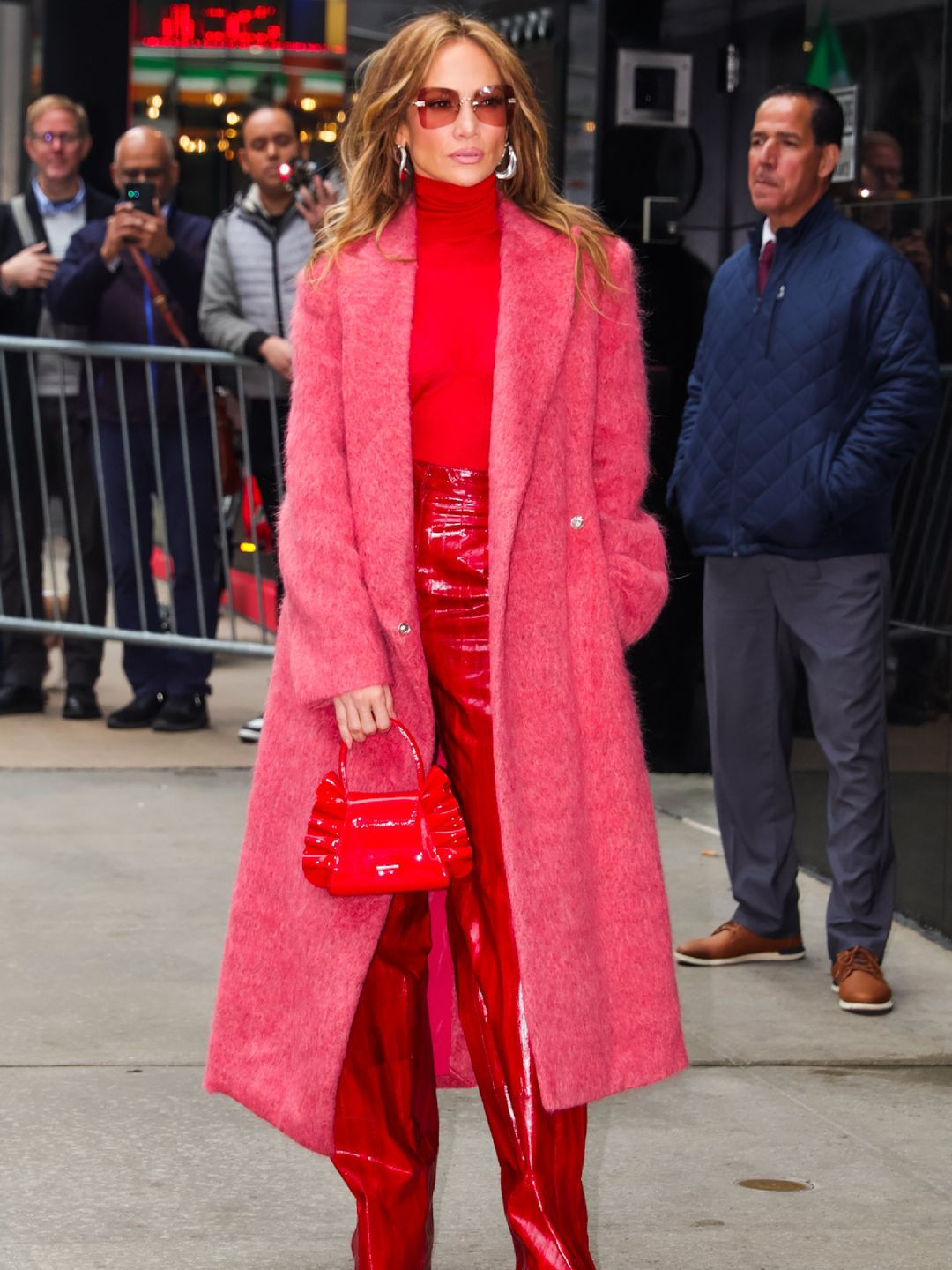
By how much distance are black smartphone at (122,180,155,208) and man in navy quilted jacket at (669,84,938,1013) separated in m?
3.56

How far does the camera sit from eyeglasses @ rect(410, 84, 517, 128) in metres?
3.21

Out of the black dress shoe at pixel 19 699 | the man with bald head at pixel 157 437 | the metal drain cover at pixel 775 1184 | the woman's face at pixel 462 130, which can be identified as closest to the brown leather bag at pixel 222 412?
the man with bald head at pixel 157 437

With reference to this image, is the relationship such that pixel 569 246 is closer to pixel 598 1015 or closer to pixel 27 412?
pixel 598 1015

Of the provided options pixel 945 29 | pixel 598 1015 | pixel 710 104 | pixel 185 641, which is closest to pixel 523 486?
pixel 598 1015

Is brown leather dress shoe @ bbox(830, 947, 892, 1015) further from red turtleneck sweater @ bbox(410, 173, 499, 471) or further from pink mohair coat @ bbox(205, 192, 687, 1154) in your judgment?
red turtleneck sweater @ bbox(410, 173, 499, 471)

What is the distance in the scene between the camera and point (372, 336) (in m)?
3.16

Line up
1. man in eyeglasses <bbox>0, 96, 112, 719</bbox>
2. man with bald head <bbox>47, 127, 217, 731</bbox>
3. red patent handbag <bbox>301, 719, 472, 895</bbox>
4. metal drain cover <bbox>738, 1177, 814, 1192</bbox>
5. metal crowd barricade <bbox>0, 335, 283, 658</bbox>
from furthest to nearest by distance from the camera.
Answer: man in eyeglasses <bbox>0, 96, 112, 719</bbox>
man with bald head <bbox>47, 127, 217, 731</bbox>
metal crowd barricade <bbox>0, 335, 283, 658</bbox>
metal drain cover <bbox>738, 1177, 814, 1192</bbox>
red patent handbag <bbox>301, 719, 472, 895</bbox>

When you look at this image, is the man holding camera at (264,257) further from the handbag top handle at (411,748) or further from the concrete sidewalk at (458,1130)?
the handbag top handle at (411,748)

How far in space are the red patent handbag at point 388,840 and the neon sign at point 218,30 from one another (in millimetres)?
17529

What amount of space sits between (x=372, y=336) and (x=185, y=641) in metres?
5.67

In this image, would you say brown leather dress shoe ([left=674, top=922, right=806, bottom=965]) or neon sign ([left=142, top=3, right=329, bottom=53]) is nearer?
brown leather dress shoe ([left=674, top=922, right=806, bottom=965])

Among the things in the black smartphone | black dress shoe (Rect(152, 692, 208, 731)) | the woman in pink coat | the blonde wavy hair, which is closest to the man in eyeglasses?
black dress shoe (Rect(152, 692, 208, 731))

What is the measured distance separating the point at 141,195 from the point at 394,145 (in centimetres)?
545

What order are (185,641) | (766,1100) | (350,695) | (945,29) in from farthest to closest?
(185,641) → (945,29) → (766,1100) → (350,695)
